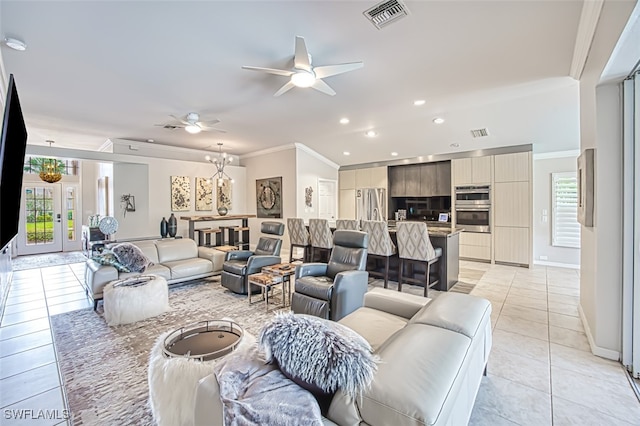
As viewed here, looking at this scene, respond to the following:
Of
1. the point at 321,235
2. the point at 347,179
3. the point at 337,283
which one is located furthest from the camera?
the point at 347,179

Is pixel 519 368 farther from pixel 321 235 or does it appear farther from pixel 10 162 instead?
pixel 10 162

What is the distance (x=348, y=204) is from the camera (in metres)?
8.73

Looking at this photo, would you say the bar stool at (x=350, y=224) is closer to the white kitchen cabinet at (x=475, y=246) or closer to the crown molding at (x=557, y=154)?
the white kitchen cabinet at (x=475, y=246)

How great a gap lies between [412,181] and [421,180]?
0.82 feet

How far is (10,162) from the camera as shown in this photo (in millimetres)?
2141

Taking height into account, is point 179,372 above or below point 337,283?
below

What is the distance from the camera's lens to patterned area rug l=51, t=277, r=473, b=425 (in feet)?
6.29

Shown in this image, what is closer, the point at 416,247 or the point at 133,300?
the point at 133,300

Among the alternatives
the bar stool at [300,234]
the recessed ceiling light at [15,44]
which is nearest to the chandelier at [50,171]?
the recessed ceiling light at [15,44]

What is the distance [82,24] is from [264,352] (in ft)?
10.3

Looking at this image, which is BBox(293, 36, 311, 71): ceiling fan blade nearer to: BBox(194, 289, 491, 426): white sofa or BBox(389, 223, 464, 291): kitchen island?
BBox(194, 289, 491, 426): white sofa

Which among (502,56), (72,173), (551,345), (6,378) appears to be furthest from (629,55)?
(72,173)

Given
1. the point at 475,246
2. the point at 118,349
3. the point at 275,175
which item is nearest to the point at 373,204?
the point at 475,246

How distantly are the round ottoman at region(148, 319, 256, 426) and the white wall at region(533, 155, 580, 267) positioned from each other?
266 inches
